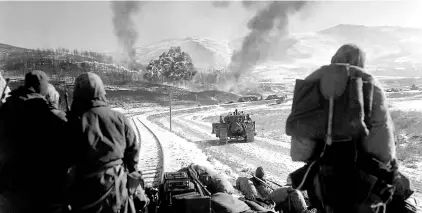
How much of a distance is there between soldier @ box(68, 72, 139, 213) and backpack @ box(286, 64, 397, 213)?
157 cm

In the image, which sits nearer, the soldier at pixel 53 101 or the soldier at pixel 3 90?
the soldier at pixel 53 101

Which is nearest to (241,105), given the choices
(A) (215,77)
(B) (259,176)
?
(A) (215,77)

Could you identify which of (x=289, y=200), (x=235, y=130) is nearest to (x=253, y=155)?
(x=235, y=130)

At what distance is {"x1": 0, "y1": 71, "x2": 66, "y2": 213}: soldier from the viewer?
11.7 ft

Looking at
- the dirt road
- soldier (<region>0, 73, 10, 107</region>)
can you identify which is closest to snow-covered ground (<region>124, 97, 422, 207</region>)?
the dirt road

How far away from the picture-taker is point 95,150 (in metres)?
3.34

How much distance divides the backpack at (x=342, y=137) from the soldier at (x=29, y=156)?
87.7 inches

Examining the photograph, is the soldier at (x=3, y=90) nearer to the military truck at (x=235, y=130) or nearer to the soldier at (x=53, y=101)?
the soldier at (x=53, y=101)

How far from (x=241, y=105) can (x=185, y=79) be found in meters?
36.5

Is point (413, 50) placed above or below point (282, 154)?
above

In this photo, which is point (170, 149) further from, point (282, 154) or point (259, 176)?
point (259, 176)

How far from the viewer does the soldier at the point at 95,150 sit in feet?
11.0

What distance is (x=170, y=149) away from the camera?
15.3 metres

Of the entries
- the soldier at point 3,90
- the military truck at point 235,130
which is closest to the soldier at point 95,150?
the soldier at point 3,90
